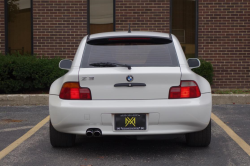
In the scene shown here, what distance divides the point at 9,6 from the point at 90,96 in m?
8.89

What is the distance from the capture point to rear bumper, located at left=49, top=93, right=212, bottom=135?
4617 millimetres

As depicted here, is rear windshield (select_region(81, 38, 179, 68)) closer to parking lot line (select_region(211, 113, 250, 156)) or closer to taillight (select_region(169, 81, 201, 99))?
taillight (select_region(169, 81, 201, 99))

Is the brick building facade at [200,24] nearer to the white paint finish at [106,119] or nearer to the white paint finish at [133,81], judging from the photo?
the white paint finish at [133,81]

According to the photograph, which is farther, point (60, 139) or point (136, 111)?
point (60, 139)

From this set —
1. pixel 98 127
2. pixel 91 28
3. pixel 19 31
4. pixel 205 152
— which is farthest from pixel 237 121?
pixel 19 31

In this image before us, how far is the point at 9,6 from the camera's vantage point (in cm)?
1262

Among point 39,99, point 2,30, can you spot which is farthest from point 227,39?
point 2,30

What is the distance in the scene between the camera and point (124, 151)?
5.23 meters

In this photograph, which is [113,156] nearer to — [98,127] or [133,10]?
[98,127]

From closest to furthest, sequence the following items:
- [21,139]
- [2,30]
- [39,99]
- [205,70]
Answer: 1. [21,139]
2. [39,99]
3. [205,70]
4. [2,30]

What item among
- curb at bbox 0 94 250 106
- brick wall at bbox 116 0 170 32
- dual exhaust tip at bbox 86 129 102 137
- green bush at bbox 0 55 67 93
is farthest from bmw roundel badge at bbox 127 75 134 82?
brick wall at bbox 116 0 170 32

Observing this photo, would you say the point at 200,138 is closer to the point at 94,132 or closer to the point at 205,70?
the point at 94,132

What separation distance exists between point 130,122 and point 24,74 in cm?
637

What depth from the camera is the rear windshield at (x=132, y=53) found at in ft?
16.1
